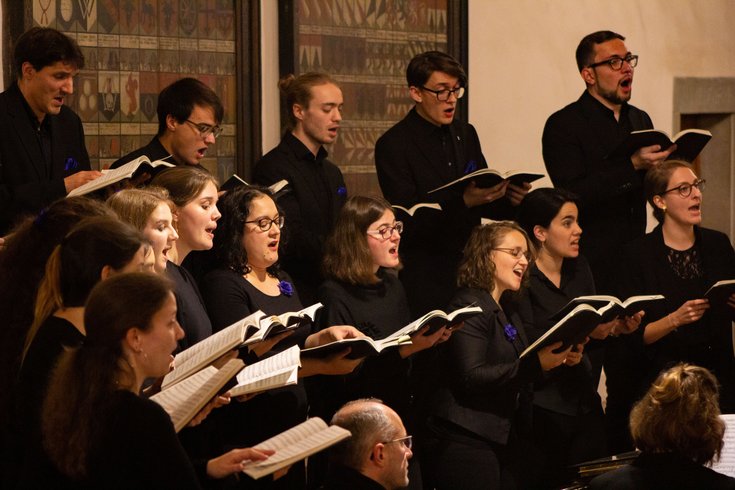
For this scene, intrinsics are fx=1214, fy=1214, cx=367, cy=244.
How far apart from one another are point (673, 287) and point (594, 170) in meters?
0.62

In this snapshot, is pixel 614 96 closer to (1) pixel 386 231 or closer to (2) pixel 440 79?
(2) pixel 440 79

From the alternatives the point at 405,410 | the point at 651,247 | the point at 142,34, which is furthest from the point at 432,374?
the point at 142,34

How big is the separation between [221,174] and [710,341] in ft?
7.66

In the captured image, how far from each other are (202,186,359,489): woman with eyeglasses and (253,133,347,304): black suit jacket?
287 millimetres

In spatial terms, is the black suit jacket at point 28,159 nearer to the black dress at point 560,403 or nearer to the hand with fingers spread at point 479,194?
the hand with fingers spread at point 479,194

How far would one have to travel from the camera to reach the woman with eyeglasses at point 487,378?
4.45 metres

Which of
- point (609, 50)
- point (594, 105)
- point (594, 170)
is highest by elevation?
point (609, 50)

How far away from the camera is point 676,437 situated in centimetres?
337

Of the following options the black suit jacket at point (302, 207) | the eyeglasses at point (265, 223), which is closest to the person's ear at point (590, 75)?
the black suit jacket at point (302, 207)

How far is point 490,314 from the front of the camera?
460 cm

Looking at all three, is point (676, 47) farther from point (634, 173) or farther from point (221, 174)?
point (221, 174)

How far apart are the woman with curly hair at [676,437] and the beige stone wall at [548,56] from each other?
3395 mm

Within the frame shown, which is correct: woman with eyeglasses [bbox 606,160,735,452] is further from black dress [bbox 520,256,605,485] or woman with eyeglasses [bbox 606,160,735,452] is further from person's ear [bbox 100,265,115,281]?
person's ear [bbox 100,265,115,281]

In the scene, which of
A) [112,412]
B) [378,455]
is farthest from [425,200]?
[112,412]
